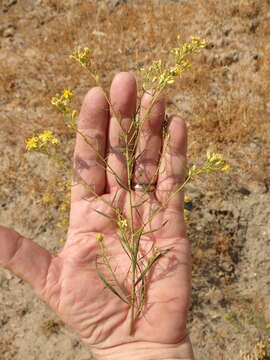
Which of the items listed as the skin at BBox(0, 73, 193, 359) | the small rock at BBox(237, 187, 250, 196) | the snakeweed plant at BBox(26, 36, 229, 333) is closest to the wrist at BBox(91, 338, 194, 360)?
the skin at BBox(0, 73, 193, 359)

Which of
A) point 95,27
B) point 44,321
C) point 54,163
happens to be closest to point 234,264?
point 44,321

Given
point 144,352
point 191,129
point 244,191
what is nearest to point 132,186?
point 144,352

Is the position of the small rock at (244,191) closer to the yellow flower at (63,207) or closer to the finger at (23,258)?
the yellow flower at (63,207)

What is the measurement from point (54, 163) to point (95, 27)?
2.59 m

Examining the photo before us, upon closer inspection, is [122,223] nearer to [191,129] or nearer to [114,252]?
[114,252]

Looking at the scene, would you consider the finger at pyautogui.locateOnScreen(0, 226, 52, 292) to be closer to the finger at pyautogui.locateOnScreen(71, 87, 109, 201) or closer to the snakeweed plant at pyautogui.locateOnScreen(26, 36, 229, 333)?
the snakeweed plant at pyautogui.locateOnScreen(26, 36, 229, 333)

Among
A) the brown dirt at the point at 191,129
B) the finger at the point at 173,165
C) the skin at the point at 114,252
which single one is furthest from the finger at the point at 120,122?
the brown dirt at the point at 191,129

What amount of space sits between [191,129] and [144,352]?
317cm

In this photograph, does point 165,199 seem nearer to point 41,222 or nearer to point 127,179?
point 127,179

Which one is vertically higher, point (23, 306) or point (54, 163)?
point (54, 163)

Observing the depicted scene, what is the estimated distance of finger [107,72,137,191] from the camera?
2.83 metres

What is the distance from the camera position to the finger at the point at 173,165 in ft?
9.25

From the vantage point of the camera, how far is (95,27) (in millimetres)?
6113

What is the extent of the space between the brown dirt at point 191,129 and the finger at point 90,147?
1.76 meters
